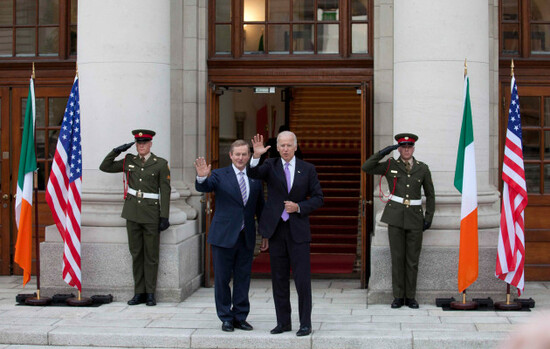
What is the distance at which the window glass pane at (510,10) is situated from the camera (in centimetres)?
1055

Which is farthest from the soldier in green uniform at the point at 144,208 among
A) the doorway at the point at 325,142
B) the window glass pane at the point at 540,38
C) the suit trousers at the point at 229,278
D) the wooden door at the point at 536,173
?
the window glass pane at the point at 540,38

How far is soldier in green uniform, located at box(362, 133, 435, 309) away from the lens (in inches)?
343

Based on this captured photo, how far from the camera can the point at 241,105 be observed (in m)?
17.9

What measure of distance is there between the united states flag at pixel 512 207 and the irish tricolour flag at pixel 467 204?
11.9 inches

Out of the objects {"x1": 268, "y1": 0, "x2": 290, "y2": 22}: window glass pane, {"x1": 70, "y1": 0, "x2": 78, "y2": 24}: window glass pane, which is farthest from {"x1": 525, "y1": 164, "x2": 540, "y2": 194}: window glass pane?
{"x1": 70, "y1": 0, "x2": 78, "y2": 24}: window glass pane

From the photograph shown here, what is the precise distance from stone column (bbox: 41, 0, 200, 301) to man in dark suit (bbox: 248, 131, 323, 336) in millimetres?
2245

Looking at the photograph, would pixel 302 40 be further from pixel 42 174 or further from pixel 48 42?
pixel 42 174

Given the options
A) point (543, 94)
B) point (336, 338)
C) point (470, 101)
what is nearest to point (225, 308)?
point (336, 338)

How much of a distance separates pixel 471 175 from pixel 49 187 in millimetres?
4740

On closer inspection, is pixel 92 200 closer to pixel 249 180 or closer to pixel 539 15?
pixel 249 180

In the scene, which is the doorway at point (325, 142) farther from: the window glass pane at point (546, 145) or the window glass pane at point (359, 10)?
the window glass pane at point (546, 145)

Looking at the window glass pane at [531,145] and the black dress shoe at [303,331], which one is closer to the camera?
the black dress shoe at [303,331]

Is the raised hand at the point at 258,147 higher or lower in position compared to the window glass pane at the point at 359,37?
lower

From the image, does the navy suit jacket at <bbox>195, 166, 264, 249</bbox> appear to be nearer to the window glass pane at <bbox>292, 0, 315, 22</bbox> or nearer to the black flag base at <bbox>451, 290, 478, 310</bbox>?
the black flag base at <bbox>451, 290, 478, 310</bbox>
